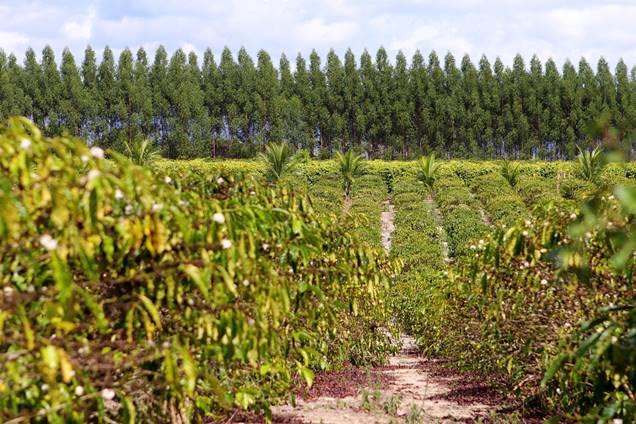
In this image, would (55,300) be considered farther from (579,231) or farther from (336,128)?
(336,128)

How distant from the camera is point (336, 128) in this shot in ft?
173

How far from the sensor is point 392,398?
6.45 m

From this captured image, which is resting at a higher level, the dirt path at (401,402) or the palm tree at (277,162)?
the palm tree at (277,162)

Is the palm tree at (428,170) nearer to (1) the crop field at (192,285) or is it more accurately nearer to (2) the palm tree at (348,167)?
(2) the palm tree at (348,167)

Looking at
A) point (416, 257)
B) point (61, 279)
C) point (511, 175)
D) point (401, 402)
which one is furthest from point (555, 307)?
point (511, 175)

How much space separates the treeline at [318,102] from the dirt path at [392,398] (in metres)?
42.8

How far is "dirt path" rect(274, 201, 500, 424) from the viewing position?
6268 millimetres

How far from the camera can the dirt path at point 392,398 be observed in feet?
20.6

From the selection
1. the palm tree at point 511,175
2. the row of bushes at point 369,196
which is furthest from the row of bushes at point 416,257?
the palm tree at point 511,175

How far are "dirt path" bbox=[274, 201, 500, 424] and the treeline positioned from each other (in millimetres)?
42832

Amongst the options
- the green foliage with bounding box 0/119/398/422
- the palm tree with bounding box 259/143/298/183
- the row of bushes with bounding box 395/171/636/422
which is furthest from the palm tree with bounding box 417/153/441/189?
the green foliage with bounding box 0/119/398/422

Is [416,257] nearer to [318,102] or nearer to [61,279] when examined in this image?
[61,279]

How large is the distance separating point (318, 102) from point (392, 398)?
48.6 meters

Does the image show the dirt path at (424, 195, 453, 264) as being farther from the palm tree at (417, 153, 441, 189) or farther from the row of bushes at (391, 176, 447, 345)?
the palm tree at (417, 153, 441, 189)
